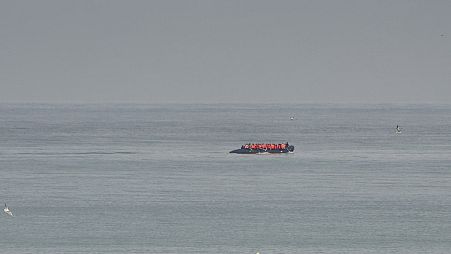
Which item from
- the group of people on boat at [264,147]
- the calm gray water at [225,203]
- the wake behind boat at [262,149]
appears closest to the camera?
the calm gray water at [225,203]

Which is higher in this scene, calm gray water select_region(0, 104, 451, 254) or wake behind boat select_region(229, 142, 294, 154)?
calm gray water select_region(0, 104, 451, 254)

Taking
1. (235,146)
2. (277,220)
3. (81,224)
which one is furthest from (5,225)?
(235,146)

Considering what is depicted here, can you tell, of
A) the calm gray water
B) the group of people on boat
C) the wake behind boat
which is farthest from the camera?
the group of people on boat

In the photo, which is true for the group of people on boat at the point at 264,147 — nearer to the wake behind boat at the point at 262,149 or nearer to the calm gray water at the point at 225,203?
the wake behind boat at the point at 262,149

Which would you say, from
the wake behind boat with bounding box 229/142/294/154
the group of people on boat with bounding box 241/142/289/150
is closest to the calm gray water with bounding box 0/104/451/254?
the wake behind boat with bounding box 229/142/294/154

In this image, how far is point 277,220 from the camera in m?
94.0

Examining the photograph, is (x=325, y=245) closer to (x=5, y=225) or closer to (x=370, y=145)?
(x=5, y=225)

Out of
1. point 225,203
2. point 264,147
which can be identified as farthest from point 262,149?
point 225,203

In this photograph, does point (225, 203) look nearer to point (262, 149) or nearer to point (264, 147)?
point (262, 149)

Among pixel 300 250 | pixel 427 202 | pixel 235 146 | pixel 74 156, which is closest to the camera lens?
pixel 300 250

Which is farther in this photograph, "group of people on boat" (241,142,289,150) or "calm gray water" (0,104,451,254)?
"group of people on boat" (241,142,289,150)

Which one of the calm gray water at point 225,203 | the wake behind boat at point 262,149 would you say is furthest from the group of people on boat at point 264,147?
the calm gray water at point 225,203

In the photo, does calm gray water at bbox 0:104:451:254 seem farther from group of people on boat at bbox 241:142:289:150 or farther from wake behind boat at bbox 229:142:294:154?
group of people on boat at bbox 241:142:289:150

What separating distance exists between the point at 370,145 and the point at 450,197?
285 ft
